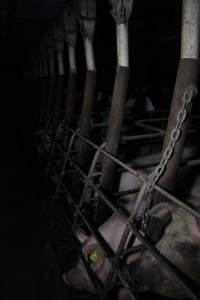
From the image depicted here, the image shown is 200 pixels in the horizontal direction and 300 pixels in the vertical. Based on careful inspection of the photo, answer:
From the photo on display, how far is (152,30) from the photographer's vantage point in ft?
25.9

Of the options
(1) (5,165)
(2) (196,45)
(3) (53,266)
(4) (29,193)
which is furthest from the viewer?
(1) (5,165)

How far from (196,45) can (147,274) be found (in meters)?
1.98

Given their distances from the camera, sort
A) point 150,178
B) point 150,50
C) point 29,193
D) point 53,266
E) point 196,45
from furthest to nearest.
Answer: point 150,50 → point 29,193 → point 53,266 → point 196,45 → point 150,178

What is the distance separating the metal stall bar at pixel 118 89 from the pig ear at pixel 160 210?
129cm

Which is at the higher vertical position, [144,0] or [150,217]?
[144,0]

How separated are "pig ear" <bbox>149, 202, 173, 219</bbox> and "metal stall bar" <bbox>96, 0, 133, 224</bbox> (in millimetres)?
1289

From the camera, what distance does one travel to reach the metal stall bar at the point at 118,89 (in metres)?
3.73

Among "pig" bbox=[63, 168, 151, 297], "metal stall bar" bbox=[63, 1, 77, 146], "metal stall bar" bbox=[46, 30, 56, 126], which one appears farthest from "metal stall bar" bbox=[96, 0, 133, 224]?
"metal stall bar" bbox=[46, 30, 56, 126]

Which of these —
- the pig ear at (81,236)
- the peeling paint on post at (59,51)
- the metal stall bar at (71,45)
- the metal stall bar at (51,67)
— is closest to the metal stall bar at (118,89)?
the pig ear at (81,236)

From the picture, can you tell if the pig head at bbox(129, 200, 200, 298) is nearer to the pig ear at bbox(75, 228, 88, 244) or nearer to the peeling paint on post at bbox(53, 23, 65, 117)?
the pig ear at bbox(75, 228, 88, 244)

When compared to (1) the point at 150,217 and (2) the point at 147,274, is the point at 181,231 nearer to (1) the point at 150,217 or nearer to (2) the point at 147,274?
(1) the point at 150,217

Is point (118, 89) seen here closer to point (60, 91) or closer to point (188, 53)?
point (188, 53)

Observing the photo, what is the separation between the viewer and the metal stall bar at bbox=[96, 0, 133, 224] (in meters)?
3.73

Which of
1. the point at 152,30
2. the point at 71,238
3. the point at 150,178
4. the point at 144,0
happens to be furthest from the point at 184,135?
the point at 152,30
